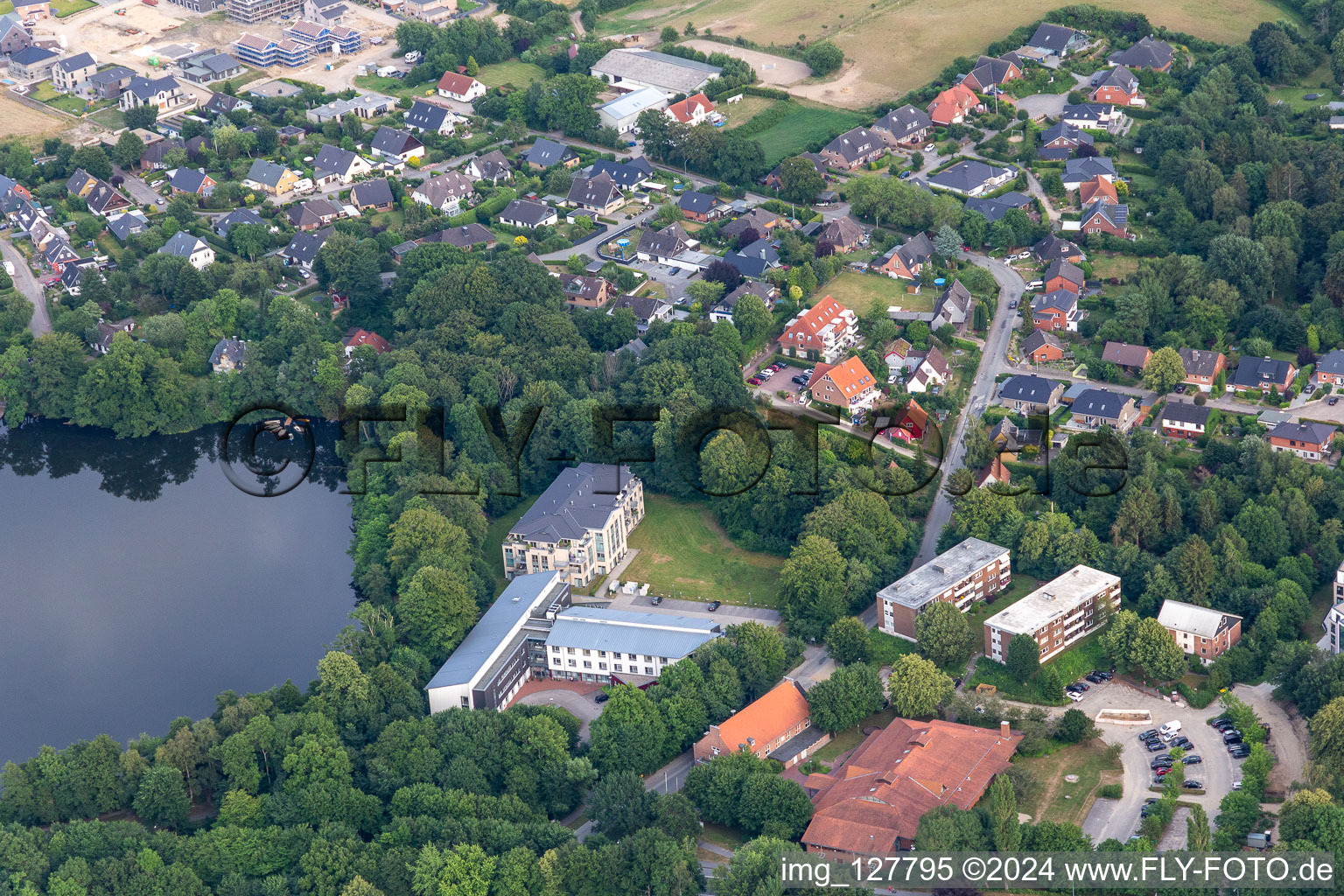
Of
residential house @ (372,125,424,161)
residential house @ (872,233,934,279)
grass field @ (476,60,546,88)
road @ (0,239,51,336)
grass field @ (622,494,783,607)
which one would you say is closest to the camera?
grass field @ (622,494,783,607)

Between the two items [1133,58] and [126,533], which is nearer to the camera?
[126,533]

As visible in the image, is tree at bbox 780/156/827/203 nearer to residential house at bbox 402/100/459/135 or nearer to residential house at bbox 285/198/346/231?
residential house at bbox 402/100/459/135

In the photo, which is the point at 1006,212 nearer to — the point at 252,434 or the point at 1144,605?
the point at 1144,605

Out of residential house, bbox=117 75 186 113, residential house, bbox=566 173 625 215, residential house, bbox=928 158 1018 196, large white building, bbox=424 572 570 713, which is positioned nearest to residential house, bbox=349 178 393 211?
residential house, bbox=566 173 625 215

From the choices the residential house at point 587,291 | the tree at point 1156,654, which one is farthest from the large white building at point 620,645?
the residential house at point 587,291

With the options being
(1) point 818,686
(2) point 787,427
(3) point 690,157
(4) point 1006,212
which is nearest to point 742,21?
(3) point 690,157

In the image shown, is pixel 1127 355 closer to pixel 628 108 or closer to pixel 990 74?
pixel 990 74

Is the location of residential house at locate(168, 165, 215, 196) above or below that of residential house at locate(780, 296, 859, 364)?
above
